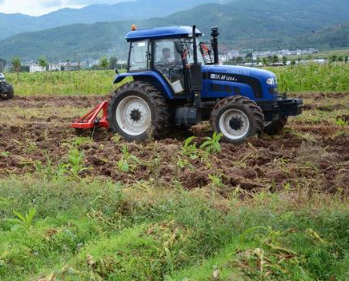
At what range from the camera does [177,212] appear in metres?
5.68

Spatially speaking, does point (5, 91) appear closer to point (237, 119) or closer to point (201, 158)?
point (237, 119)

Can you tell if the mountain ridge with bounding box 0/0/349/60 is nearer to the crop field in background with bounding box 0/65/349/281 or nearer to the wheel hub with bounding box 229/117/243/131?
the wheel hub with bounding box 229/117/243/131

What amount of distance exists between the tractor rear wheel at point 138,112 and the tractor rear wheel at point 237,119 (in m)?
1.06

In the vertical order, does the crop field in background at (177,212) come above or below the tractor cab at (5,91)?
below

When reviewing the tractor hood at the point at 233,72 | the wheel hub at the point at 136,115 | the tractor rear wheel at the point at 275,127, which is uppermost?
the tractor hood at the point at 233,72

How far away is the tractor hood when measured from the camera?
9.55 meters

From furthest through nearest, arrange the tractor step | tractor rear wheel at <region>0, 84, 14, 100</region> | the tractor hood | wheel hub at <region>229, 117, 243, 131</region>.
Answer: tractor rear wheel at <region>0, 84, 14, 100</region>
the tractor step
the tractor hood
wheel hub at <region>229, 117, 243, 131</region>

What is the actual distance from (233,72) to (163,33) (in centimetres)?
148

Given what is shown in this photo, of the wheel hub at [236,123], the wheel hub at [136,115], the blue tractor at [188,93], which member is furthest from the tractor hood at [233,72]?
the wheel hub at [136,115]

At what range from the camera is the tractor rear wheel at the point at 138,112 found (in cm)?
980

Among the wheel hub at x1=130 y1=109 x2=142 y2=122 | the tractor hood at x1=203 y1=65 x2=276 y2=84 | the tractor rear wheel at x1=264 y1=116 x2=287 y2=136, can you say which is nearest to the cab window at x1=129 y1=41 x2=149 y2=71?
the wheel hub at x1=130 y1=109 x2=142 y2=122

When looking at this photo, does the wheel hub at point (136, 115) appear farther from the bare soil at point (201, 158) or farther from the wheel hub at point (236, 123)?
the wheel hub at point (236, 123)

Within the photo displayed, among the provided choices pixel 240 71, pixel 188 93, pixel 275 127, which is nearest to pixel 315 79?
pixel 275 127

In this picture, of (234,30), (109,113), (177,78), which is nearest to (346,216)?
(177,78)
